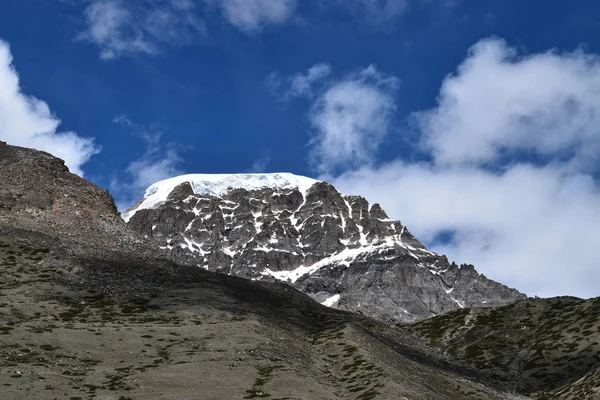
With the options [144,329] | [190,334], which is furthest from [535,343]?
[144,329]

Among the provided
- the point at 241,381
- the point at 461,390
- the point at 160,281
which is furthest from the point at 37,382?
the point at 160,281

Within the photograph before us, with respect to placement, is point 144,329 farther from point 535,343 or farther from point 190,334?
point 535,343

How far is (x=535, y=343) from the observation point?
15238 cm

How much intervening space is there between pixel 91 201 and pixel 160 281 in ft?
153

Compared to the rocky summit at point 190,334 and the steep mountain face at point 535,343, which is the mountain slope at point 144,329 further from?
the steep mountain face at point 535,343

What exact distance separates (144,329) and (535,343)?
328 ft

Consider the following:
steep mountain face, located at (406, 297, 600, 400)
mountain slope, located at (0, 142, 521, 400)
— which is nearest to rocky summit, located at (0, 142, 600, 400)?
mountain slope, located at (0, 142, 521, 400)

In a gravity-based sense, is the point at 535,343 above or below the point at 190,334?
above

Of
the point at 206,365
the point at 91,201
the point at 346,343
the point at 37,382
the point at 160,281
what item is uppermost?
the point at 91,201

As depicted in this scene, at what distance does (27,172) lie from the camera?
159500 mm

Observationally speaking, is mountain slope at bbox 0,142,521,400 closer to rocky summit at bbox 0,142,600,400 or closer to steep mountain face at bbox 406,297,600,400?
rocky summit at bbox 0,142,600,400

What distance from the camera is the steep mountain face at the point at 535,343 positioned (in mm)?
123500

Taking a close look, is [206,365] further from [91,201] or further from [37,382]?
[91,201]

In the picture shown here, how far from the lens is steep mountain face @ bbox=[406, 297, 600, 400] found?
12350cm
